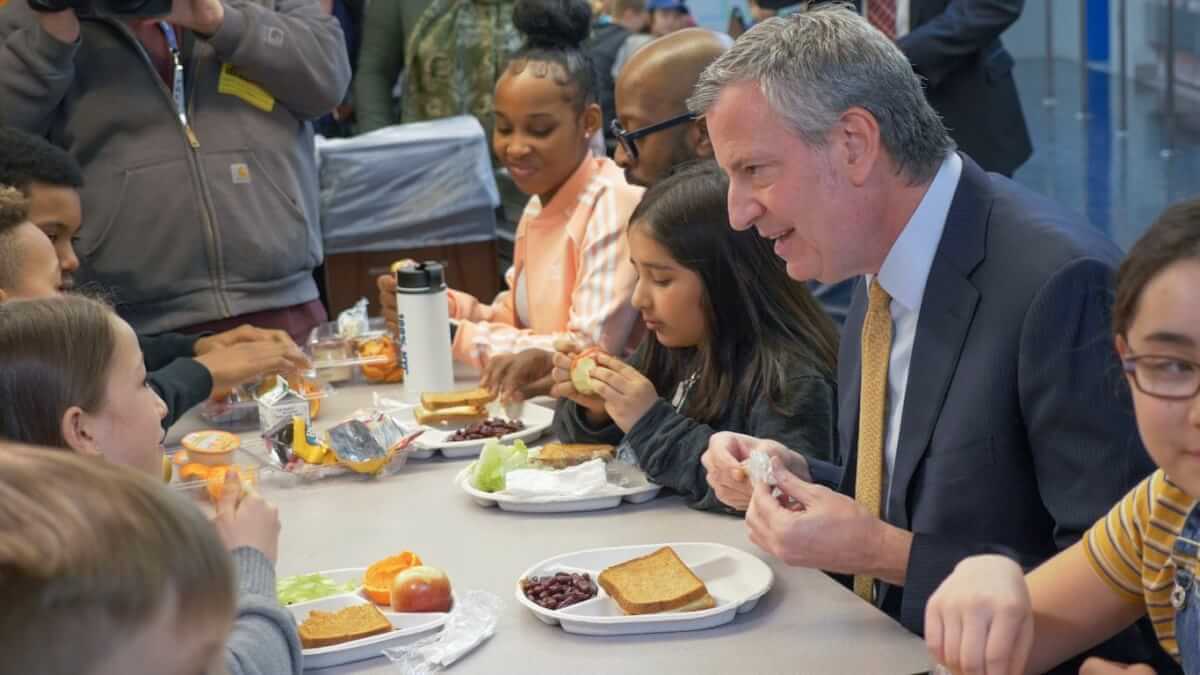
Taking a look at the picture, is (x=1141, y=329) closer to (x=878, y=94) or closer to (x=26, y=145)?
(x=878, y=94)

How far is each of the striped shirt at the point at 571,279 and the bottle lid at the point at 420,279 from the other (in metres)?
0.26

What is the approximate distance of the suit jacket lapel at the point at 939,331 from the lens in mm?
2018

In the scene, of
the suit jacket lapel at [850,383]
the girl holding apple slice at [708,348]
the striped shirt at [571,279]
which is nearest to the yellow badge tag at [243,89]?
the striped shirt at [571,279]

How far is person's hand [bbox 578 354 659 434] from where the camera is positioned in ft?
8.43

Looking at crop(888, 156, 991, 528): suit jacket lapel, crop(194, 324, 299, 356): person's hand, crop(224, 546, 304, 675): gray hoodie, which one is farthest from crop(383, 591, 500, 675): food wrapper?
crop(194, 324, 299, 356): person's hand

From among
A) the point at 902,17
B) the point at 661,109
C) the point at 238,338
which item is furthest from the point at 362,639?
the point at 902,17

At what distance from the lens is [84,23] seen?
3492mm

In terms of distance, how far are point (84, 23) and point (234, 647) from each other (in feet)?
7.31

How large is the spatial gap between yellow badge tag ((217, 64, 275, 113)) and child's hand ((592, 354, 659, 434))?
1.49 m

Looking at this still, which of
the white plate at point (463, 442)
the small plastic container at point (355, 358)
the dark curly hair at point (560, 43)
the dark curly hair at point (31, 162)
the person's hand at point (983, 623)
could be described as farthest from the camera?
the dark curly hair at point (560, 43)

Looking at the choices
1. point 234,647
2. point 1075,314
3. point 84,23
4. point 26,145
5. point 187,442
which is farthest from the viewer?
point 84,23

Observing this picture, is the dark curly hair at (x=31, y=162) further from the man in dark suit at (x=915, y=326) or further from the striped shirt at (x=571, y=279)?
the man in dark suit at (x=915, y=326)

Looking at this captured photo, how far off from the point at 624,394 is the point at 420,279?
703 mm

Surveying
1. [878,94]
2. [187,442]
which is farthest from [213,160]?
[878,94]
